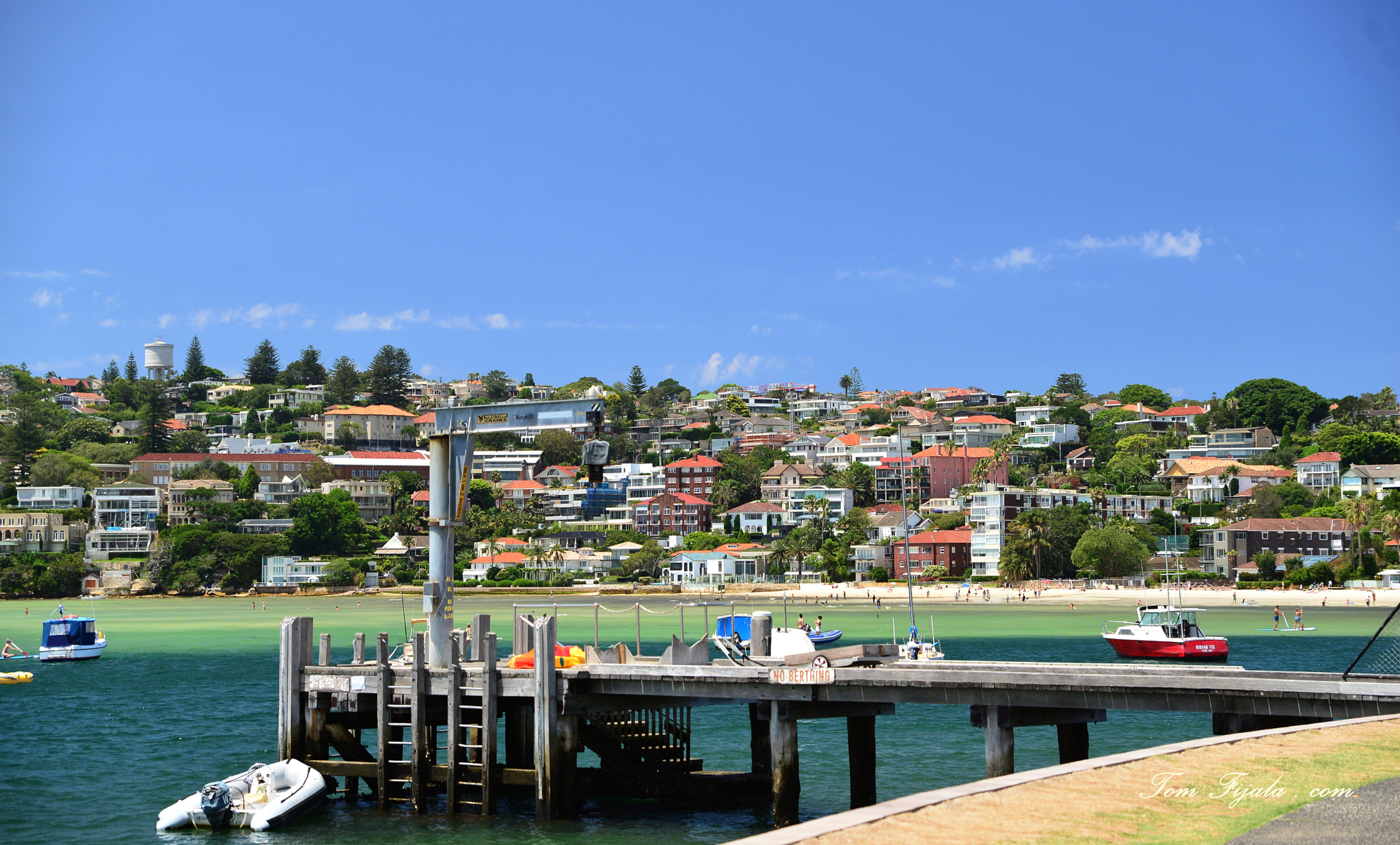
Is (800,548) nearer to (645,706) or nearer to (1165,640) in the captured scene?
(1165,640)

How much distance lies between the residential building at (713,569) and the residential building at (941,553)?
55.1 ft

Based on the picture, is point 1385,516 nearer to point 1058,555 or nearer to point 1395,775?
point 1058,555

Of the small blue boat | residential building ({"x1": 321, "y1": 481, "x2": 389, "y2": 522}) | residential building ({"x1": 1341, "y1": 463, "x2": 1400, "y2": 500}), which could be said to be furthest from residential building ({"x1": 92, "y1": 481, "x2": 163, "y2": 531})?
residential building ({"x1": 1341, "y1": 463, "x2": 1400, "y2": 500})

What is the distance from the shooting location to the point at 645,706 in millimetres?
23734

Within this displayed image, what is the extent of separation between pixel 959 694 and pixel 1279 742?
590 centimetres

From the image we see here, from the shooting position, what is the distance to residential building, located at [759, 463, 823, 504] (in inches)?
7293

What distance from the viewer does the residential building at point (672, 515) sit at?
181250 mm

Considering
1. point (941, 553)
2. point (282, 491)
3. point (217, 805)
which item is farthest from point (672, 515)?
point (217, 805)

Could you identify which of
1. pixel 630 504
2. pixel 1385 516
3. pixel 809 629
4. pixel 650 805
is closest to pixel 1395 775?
pixel 650 805

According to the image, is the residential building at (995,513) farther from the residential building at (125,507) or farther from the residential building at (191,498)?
the residential building at (125,507)

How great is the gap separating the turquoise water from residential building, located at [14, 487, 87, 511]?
Result: 95.6 m

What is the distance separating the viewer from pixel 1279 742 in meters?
14.8

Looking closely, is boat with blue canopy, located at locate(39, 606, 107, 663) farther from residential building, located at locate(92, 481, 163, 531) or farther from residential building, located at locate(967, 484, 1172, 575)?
residential building, located at locate(92, 481, 163, 531)

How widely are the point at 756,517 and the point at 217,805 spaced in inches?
6061
